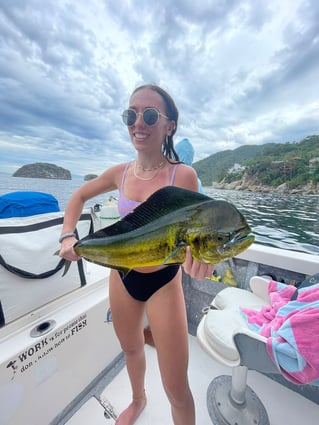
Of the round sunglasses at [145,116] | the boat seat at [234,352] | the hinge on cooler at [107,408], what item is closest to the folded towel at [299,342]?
the boat seat at [234,352]

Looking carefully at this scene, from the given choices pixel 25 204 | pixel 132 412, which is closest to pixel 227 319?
pixel 132 412

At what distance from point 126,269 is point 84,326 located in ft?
4.01

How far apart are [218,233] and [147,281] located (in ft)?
2.21

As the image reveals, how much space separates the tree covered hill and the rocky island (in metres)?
3.99

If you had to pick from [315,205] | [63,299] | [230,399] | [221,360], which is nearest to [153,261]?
[221,360]

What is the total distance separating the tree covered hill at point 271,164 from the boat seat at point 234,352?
5.06 feet

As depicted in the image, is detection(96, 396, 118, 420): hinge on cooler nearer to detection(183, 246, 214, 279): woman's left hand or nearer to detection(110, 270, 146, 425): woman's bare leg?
detection(110, 270, 146, 425): woman's bare leg

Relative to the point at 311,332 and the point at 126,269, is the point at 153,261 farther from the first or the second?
the point at 311,332

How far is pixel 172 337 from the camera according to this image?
1127 millimetres

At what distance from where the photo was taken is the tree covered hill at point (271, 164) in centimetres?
303

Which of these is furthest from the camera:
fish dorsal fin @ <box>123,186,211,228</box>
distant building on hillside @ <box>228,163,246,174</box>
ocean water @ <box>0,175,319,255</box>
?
distant building on hillside @ <box>228,163,246,174</box>

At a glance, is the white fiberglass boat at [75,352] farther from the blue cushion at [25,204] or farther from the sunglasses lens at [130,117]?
the sunglasses lens at [130,117]

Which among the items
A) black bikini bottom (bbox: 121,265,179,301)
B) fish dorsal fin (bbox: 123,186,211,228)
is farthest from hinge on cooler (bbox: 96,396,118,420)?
fish dorsal fin (bbox: 123,186,211,228)

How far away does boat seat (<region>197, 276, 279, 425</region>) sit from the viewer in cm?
119
